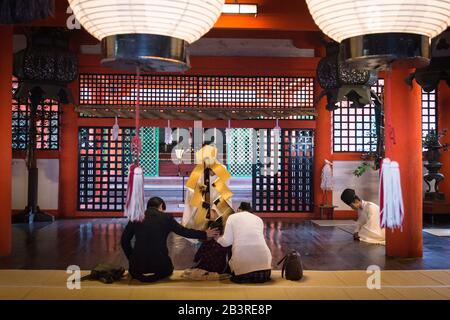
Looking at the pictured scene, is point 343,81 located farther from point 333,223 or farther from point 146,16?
point 333,223

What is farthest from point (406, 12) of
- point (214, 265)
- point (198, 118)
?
point (198, 118)

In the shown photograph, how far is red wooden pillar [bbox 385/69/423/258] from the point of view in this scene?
6.62m

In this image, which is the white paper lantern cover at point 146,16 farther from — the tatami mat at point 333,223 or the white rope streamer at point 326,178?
the white rope streamer at point 326,178

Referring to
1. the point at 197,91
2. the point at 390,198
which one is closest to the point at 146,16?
the point at 390,198

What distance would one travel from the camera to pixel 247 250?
513cm

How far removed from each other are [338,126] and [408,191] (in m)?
4.73

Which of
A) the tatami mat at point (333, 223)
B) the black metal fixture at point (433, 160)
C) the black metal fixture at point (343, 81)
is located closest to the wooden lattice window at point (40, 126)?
the tatami mat at point (333, 223)

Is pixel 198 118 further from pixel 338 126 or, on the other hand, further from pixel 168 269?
pixel 168 269

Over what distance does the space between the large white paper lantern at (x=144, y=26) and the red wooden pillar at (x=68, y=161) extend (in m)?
8.96

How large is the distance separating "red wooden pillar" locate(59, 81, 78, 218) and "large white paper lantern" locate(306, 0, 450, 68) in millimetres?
9374

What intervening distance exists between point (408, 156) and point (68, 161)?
282 inches

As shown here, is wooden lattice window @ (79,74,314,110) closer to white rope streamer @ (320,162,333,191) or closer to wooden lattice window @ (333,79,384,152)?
wooden lattice window @ (333,79,384,152)

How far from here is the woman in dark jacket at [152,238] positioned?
4977mm

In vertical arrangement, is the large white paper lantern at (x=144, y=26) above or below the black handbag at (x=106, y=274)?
above
